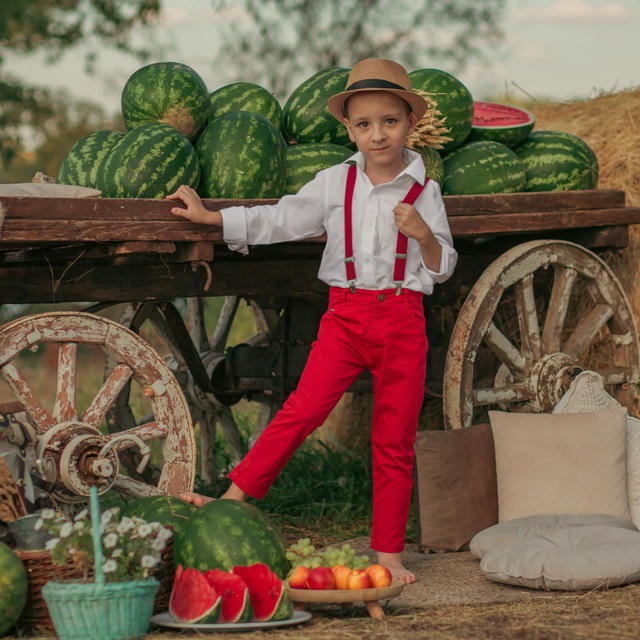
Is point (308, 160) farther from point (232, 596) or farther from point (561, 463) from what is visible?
point (232, 596)

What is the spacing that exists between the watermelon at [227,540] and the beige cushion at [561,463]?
1.47 meters

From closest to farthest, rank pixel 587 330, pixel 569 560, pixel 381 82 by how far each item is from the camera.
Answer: pixel 569 560, pixel 381 82, pixel 587 330

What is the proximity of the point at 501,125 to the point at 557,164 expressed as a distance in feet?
1.19

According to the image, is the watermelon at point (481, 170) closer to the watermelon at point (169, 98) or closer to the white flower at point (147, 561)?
the watermelon at point (169, 98)

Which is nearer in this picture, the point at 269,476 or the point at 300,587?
the point at 300,587

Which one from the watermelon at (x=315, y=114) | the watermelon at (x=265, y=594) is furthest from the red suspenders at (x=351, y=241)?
the watermelon at (x=265, y=594)

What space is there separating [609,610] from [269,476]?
1367 millimetres

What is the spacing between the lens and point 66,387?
13.9 ft

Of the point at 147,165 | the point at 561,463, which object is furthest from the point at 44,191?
the point at 561,463

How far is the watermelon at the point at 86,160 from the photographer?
4.58 m

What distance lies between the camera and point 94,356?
18.1 m

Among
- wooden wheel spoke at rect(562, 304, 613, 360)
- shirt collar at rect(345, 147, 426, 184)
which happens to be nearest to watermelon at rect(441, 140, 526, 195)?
wooden wheel spoke at rect(562, 304, 613, 360)

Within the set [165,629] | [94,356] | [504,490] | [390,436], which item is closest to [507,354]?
[504,490]

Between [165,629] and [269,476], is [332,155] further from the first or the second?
[165,629]
